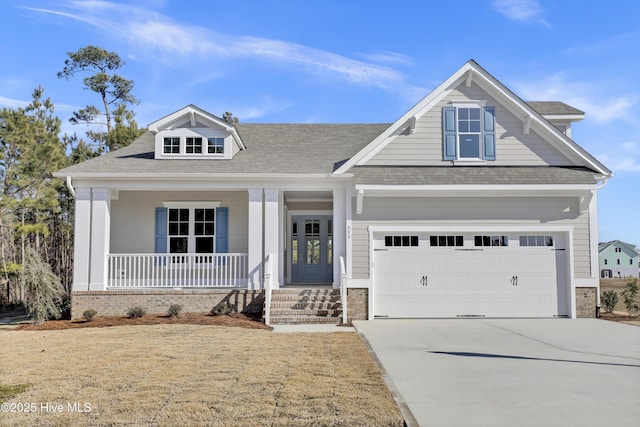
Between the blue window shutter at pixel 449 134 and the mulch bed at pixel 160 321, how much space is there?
7.04 meters

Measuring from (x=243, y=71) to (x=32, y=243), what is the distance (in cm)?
1064

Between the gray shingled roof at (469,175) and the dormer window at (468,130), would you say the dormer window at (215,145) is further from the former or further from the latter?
the dormer window at (468,130)

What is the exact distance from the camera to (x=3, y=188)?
1908cm

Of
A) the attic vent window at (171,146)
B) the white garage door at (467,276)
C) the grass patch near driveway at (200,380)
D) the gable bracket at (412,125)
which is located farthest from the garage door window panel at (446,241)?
the attic vent window at (171,146)

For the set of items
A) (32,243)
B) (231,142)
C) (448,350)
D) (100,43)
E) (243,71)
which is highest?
(100,43)

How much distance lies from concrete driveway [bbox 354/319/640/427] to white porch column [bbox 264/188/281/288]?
352 centimetres

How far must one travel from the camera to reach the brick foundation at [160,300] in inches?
567

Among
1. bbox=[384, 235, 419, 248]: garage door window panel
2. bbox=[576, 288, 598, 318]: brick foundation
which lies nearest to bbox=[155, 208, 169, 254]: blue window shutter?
bbox=[384, 235, 419, 248]: garage door window panel

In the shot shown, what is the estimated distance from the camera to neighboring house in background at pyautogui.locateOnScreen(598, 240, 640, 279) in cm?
8744

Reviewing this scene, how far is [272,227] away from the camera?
1495cm

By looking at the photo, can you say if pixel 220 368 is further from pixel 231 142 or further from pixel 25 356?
pixel 231 142

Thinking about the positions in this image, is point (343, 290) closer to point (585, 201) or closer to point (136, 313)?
point (136, 313)

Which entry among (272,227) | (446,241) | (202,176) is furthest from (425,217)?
(202,176)

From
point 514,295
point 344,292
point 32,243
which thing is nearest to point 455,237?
point 514,295
